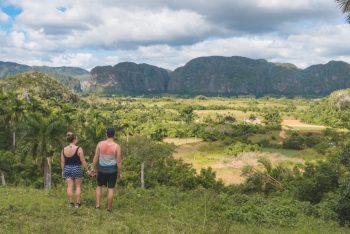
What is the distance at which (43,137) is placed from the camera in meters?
37.9

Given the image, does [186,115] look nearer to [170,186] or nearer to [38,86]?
[38,86]

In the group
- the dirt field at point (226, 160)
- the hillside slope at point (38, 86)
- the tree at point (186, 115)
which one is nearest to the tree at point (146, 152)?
the dirt field at point (226, 160)

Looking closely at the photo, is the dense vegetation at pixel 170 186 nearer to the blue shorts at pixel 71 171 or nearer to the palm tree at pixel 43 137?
the palm tree at pixel 43 137

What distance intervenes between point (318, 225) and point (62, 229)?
830 centimetres

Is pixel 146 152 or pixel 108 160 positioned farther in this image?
pixel 146 152

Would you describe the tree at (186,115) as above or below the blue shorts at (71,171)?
below

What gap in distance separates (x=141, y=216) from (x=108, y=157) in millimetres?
1828

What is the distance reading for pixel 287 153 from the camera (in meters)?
82.1

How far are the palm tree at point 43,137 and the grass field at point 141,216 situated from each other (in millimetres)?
23218

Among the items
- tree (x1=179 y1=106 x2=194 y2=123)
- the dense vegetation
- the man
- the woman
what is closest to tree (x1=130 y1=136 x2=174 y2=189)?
the dense vegetation

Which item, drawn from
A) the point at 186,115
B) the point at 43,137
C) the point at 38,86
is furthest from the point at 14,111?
the point at 38,86

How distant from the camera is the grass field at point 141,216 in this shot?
9000 mm

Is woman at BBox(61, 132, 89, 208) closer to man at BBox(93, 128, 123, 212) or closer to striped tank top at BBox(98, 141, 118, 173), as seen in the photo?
man at BBox(93, 128, 123, 212)

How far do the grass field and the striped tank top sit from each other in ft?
3.83
